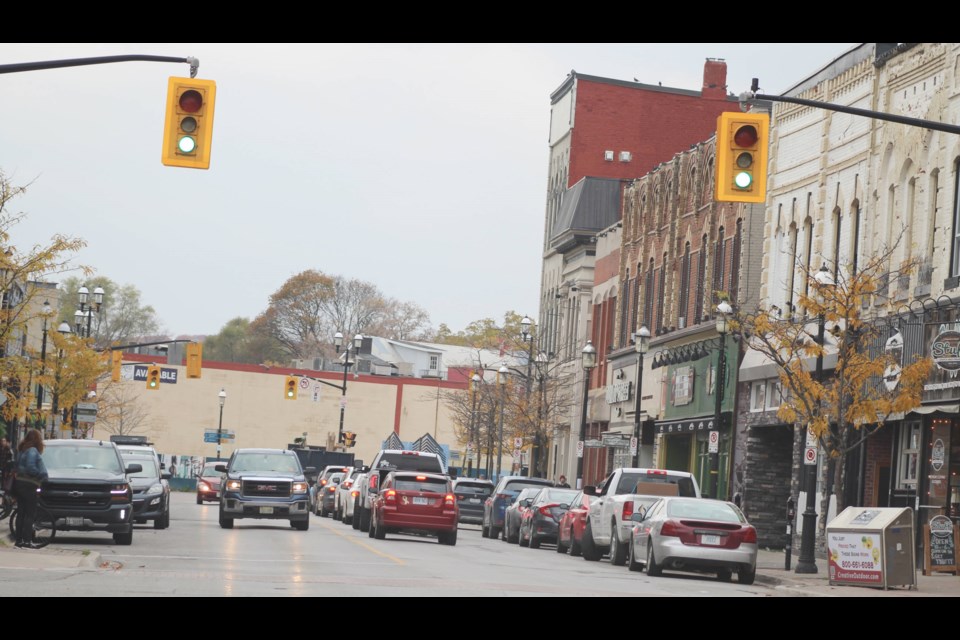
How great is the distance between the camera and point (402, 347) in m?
123

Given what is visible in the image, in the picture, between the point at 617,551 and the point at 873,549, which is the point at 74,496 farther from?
the point at 873,549

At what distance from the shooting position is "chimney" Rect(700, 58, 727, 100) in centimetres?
7375

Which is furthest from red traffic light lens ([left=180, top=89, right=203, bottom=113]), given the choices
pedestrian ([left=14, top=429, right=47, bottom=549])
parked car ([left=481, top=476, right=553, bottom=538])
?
parked car ([left=481, top=476, right=553, bottom=538])

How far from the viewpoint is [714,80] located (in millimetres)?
74250

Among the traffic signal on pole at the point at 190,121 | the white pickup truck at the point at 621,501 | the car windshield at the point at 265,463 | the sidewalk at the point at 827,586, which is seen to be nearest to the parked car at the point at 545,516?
the white pickup truck at the point at 621,501

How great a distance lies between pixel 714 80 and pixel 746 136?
55.8m

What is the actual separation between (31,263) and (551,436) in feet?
119

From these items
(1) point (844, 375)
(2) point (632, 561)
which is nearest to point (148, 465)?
(2) point (632, 561)

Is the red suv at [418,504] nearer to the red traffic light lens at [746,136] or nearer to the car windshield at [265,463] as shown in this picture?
the car windshield at [265,463]

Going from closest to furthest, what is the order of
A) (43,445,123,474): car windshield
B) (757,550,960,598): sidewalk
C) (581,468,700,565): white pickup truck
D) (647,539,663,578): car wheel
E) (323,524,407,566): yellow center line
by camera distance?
(757,550,960,598): sidewalk < (323,524,407,566): yellow center line < (647,539,663,578): car wheel < (43,445,123,474): car windshield < (581,468,700,565): white pickup truck

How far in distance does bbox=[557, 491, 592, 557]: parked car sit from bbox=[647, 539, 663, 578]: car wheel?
659cm

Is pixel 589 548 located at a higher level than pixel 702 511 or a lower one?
lower

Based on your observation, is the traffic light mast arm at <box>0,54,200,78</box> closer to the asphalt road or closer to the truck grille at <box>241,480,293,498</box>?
the asphalt road
